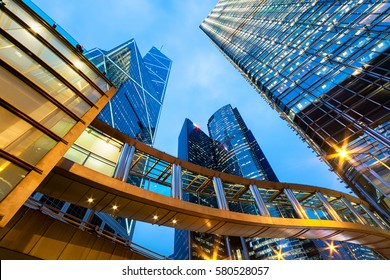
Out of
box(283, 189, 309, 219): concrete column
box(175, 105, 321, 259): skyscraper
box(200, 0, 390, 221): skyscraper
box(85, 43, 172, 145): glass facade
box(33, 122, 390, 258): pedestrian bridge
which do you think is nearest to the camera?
box(33, 122, 390, 258): pedestrian bridge

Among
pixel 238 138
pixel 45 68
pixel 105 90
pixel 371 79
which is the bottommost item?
pixel 45 68

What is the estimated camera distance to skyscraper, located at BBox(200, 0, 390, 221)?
53.9 ft

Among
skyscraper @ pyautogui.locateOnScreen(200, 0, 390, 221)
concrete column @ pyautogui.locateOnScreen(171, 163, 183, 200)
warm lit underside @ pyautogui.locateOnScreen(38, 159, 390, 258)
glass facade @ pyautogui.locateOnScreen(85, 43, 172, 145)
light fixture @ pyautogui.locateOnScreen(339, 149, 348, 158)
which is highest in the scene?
glass facade @ pyautogui.locateOnScreen(85, 43, 172, 145)

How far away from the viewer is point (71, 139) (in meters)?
7.72

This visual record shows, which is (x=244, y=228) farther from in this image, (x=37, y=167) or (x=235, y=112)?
(x=235, y=112)

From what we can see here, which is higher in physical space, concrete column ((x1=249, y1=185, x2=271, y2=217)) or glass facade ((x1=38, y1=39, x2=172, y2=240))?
glass facade ((x1=38, y1=39, x2=172, y2=240))

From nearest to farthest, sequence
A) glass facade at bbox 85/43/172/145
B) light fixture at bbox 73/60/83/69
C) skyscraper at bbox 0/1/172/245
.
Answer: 1. skyscraper at bbox 0/1/172/245
2. light fixture at bbox 73/60/83/69
3. glass facade at bbox 85/43/172/145

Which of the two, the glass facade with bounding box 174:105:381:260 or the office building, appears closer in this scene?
the office building

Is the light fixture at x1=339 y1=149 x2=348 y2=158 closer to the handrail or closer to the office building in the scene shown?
the handrail

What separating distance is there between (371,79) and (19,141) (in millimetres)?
24636

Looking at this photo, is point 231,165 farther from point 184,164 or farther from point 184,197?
point 184,164

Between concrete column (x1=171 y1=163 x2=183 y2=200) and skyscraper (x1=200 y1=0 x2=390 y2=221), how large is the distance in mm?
15455

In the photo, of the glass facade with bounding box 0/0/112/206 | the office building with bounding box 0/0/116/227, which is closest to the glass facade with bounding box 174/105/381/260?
the office building with bounding box 0/0/116/227

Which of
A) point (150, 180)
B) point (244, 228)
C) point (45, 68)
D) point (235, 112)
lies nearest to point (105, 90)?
point (45, 68)
